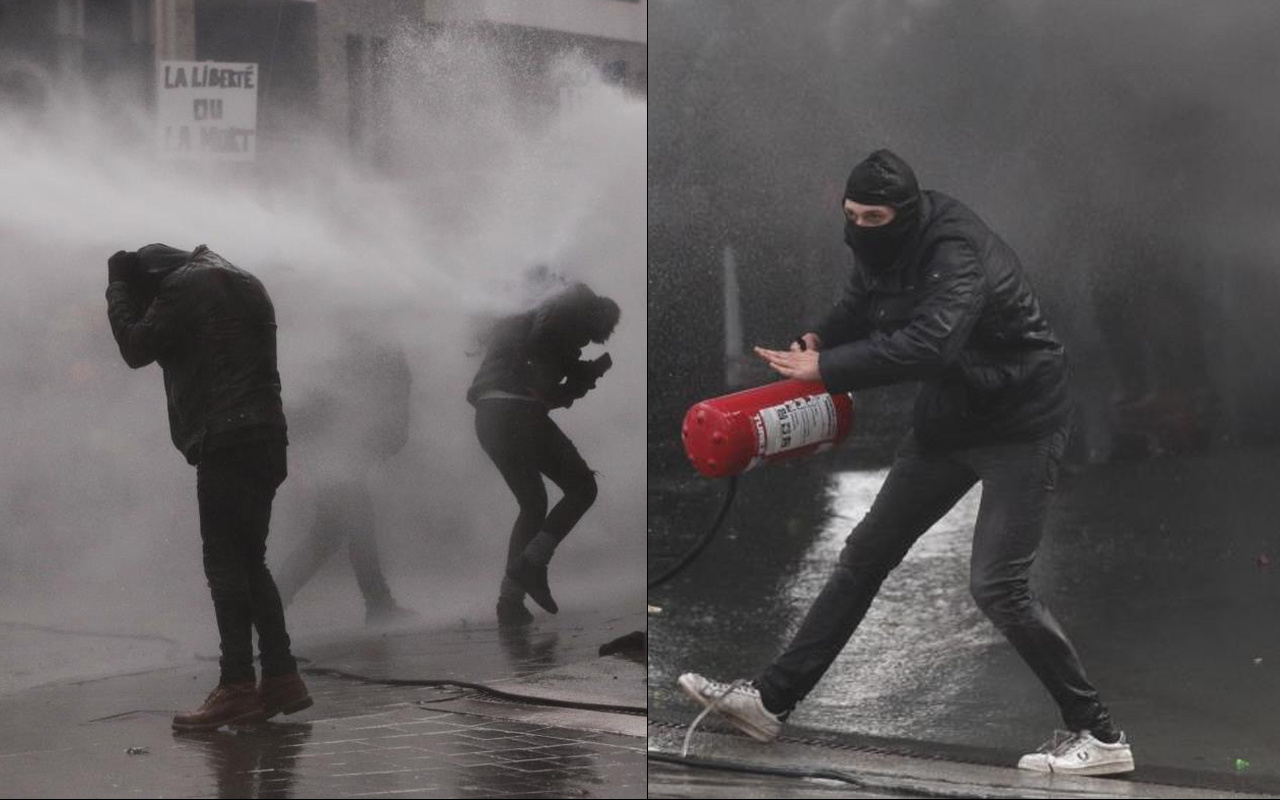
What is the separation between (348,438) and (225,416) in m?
0.43

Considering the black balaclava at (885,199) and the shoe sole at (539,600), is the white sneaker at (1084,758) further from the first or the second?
the shoe sole at (539,600)

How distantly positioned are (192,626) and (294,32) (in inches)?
73.5

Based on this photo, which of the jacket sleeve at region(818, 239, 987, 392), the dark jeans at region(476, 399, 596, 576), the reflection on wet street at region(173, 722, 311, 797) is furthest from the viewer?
the dark jeans at region(476, 399, 596, 576)

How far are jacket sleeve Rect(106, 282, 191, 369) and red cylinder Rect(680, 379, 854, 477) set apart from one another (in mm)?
1536

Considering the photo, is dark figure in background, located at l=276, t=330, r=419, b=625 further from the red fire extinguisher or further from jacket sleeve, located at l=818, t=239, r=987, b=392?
jacket sleeve, located at l=818, t=239, r=987, b=392

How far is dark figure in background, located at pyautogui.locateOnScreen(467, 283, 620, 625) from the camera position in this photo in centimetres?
554

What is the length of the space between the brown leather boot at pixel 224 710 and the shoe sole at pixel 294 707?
0.13ft

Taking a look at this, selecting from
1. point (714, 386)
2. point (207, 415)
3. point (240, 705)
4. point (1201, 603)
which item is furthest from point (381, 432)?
point (1201, 603)

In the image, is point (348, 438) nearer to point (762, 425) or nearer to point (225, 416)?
point (225, 416)

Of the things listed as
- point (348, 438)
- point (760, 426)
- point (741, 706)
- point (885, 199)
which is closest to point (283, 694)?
point (348, 438)

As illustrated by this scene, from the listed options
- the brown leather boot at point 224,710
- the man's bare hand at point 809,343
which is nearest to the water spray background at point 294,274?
the brown leather boot at point 224,710

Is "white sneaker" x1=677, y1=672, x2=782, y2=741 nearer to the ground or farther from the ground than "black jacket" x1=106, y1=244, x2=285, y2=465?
nearer to the ground

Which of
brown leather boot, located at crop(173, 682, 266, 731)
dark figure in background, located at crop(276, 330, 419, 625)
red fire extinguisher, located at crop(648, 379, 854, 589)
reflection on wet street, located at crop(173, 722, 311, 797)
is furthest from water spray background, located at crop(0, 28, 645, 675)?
red fire extinguisher, located at crop(648, 379, 854, 589)

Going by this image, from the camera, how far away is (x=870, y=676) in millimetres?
5898
